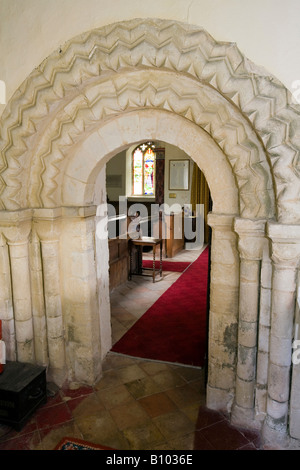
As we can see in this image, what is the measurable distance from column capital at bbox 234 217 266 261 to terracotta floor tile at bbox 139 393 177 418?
152 centimetres

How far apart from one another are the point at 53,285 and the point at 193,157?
1.69 m

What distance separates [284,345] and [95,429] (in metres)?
1.60

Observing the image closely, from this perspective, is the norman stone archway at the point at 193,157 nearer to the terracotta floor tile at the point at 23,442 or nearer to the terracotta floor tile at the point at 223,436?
the terracotta floor tile at the point at 223,436

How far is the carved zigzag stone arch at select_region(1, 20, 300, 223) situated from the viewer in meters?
2.29

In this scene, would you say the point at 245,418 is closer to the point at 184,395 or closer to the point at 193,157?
the point at 184,395

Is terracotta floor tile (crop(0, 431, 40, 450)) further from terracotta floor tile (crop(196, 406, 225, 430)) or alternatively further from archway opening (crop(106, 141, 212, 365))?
archway opening (crop(106, 141, 212, 365))

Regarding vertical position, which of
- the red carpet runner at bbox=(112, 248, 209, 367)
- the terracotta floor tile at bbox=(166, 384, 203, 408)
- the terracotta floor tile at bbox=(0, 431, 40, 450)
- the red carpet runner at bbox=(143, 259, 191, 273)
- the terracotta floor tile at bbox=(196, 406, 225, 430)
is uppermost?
the red carpet runner at bbox=(143, 259, 191, 273)

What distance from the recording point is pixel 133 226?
7051 mm

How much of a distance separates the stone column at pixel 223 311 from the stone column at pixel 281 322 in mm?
358

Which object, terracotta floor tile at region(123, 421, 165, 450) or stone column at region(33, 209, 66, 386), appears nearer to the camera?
terracotta floor tile at region(123, 421, 165, 450)

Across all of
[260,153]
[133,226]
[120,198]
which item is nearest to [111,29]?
[260,153]

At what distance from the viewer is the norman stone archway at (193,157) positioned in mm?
2346

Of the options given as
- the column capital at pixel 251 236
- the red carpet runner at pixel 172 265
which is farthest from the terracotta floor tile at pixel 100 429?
the red carpet runner at pixel 172 265

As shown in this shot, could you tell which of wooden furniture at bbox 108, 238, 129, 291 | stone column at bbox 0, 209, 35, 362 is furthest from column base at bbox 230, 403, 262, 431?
wooden furniture at bbox 108, 238, 129, 291
